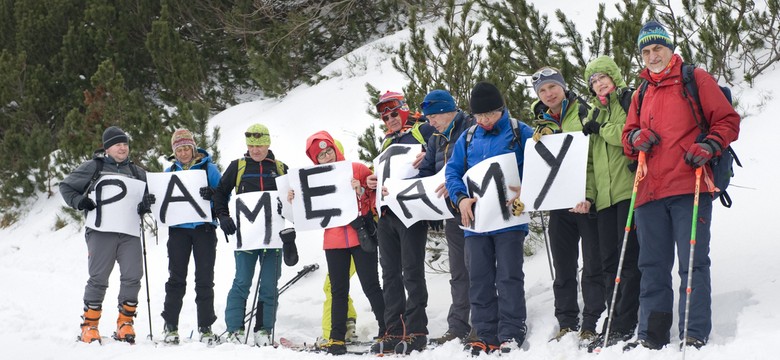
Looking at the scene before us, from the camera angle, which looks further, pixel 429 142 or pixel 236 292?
pixel 236 292

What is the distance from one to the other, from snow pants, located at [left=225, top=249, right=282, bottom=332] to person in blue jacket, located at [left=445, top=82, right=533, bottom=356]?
2.38 meters

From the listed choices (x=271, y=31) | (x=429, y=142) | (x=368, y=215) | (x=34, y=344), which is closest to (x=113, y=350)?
(x=34, y=344)

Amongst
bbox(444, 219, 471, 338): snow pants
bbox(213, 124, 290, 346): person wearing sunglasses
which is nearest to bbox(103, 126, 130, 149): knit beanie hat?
bbox(213, 124, 290, 346): person wearing sunglasses

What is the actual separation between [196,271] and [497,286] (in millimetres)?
3181

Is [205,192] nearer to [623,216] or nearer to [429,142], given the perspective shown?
[429,142]

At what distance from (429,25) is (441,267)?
703cm

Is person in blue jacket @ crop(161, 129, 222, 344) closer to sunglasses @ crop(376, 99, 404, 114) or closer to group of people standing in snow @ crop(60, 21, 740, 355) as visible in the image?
group of people standing in snow @ crop(60, 21, 740, 355)

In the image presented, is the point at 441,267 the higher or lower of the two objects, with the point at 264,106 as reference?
lower

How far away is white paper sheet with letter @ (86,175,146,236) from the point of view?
7.75 metres

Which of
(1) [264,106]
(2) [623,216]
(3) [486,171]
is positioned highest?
(1) [264,106]

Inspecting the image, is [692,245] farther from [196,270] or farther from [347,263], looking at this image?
[196,270]

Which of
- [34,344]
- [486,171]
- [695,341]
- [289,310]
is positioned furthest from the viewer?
[289,310]

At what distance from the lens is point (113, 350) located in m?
7.01

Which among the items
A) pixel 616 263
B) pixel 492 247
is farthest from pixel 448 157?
pixel 616 263
